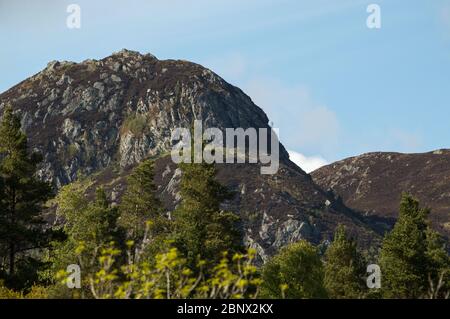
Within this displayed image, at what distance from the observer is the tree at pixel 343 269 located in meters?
53.7

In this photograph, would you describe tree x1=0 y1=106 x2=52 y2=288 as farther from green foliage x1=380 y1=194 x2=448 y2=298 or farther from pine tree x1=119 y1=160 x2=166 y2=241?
green foliage x1=380 y1=194 x2=448 y2=298

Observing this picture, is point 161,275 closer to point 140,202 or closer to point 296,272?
point 296,272

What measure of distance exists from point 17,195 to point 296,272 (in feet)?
86.0

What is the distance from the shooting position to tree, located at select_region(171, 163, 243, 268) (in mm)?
39656

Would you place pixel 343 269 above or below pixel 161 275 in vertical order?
below

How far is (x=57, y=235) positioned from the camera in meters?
40.9

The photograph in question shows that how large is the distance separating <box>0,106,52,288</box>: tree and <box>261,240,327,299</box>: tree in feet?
63.9

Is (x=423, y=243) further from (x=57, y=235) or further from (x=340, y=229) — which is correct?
(x=57, y=235)

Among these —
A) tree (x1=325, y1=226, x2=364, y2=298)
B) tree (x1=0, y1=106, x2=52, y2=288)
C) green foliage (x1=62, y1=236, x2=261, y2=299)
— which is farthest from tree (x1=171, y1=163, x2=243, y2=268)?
green foliage (x1=62, y1=236, x2=261, y2=299)

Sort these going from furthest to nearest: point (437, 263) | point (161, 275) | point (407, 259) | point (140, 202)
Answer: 1. point (140, 202)
2. point (437, 263)
3. point (407, 259)
4. point (161, 275)

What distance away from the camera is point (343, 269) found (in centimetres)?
5488

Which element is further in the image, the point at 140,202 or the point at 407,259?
the point at 140,202

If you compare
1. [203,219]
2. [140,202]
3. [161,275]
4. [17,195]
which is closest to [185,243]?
[203,219]
